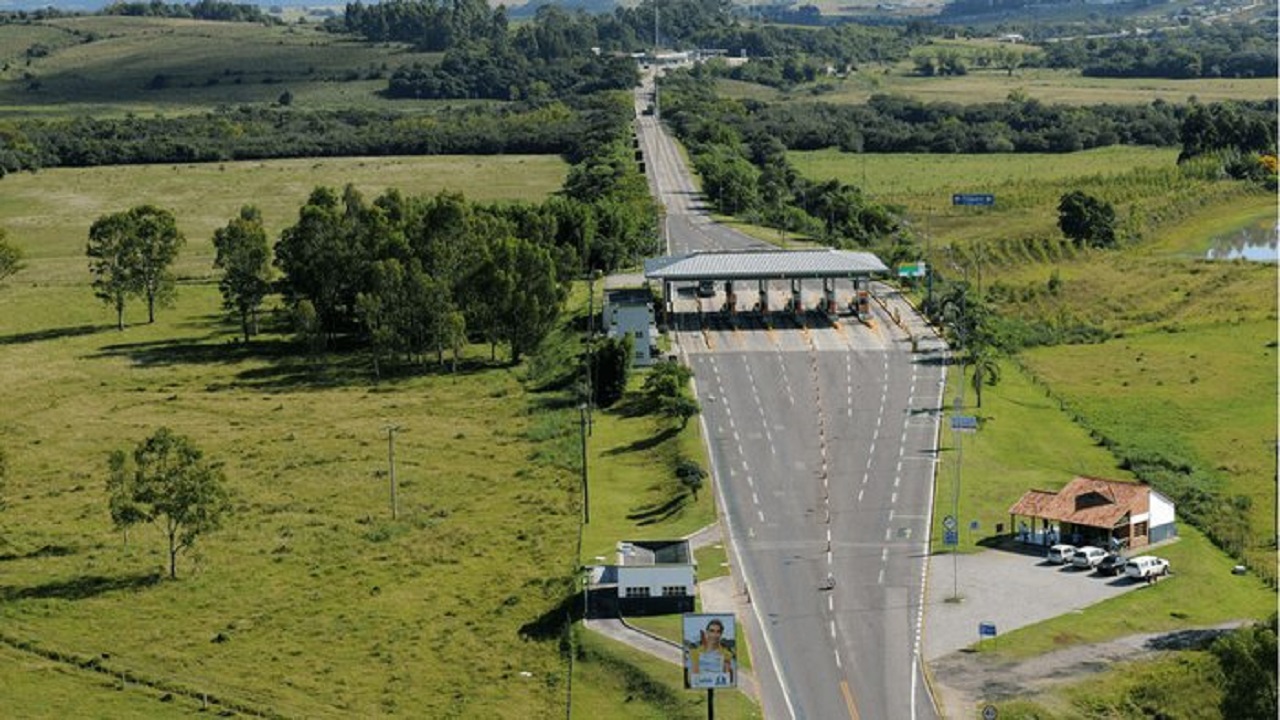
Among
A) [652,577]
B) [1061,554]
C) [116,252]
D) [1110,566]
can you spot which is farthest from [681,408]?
[116,252]

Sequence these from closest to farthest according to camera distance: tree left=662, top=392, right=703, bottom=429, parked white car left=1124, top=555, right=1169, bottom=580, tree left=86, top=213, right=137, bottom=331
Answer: parked white car left=1124, top=555, right=1169, bottom=580
tree left=662, top=392, right=703, bottom=429
tree left=86, top=213, right=137, bottom=331

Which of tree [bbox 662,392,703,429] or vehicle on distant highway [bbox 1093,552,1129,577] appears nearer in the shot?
vehicle on distant highway [bbox 1093,552,1129,577]

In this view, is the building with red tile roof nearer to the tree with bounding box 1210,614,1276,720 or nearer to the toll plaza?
the tree with bounding box 1210,614,1276,720

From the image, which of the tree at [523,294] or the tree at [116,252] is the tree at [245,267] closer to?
the tree at [116,252]

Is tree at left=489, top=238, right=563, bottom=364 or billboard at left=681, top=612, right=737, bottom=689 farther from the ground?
tree at left=489, top=238, right=563, bottom=364

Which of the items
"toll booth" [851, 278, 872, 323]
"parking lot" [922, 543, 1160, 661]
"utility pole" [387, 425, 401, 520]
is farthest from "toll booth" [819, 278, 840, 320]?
"parking lot" [922, 543, 1160, 661]

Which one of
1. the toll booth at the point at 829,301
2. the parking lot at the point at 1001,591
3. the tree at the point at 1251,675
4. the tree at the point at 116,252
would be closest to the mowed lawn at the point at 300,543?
the tree at the point at 116,252

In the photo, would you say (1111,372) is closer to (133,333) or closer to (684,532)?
(684,532)

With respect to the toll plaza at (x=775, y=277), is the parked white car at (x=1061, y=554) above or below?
below

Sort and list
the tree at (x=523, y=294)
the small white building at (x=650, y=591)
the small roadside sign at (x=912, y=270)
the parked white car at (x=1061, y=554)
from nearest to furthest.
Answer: the small white building at (x=650, y=591) < the parked white car at (x=1061, y=554) < the tree at (x=523, y=294) < the small roadside sign at (x=912, y=270)
